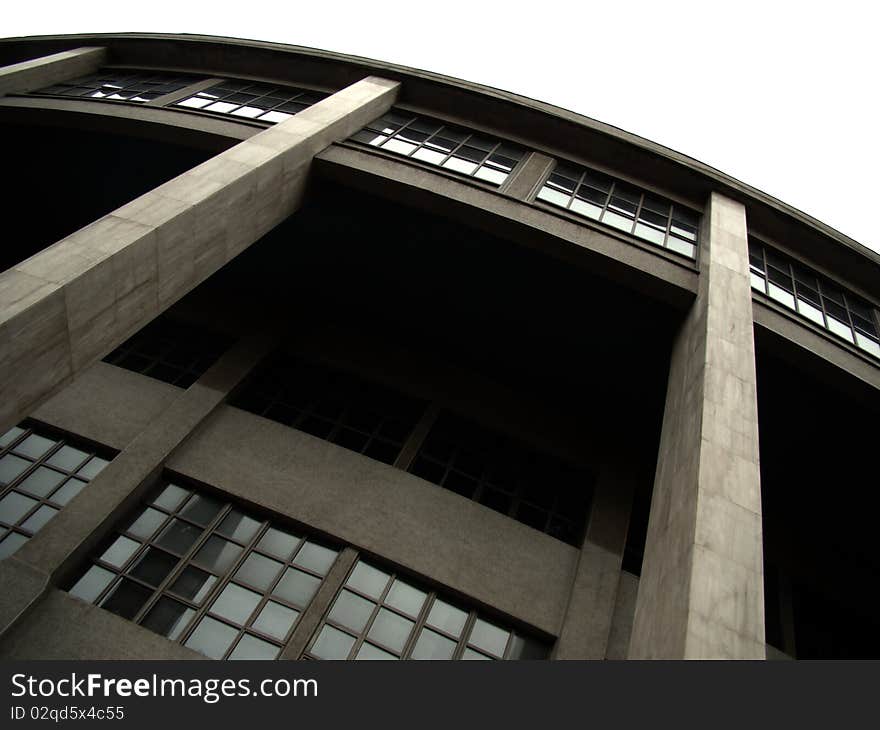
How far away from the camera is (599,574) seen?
10.4 m

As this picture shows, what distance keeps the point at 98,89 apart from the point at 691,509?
727 inches

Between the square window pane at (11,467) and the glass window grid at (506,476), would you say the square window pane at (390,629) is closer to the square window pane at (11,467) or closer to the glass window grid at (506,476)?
the glass window grid at (506,476)

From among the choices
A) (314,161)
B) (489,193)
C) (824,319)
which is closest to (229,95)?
(314,161)

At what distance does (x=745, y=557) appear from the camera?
5.68m

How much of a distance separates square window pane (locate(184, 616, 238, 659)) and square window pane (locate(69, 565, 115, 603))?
1717 millimetres

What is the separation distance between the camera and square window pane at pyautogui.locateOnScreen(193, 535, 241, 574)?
31.4 ft

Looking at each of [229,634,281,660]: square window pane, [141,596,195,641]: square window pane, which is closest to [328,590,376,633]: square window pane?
[229,634,281,660]: square window pane

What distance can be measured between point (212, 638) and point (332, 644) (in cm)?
181

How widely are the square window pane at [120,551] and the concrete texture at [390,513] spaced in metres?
1.49

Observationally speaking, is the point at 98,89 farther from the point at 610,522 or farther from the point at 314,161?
the point at 610,522

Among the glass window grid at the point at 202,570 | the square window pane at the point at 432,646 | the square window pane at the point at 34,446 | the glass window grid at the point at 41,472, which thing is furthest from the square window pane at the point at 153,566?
the square window pane at the point at 432,646

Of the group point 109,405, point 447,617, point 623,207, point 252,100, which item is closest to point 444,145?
point 623,207

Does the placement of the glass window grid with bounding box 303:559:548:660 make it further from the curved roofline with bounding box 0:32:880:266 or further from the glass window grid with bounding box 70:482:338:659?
the curved roofline with bounding box 0:32:880:266

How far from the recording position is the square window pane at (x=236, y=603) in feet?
29.4
